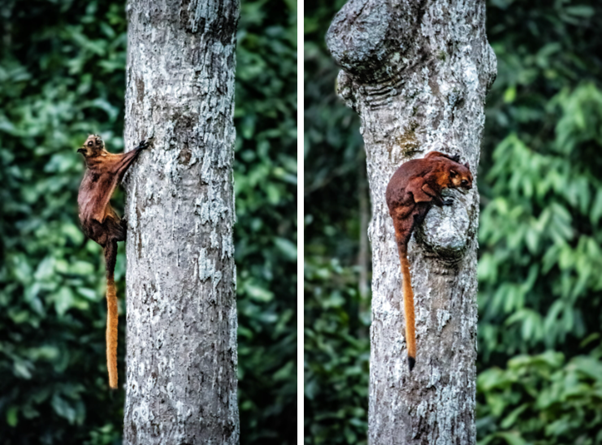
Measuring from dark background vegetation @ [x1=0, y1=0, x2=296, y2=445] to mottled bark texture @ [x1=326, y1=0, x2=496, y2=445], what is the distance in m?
1.07

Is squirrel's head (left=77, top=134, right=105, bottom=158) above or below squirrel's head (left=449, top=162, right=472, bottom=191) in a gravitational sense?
above

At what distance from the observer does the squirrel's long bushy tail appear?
132cm

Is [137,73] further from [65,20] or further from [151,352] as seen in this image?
[65,20]

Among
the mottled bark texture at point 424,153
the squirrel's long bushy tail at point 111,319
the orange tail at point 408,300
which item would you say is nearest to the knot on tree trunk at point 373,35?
the mottled bark texture at point 424,153

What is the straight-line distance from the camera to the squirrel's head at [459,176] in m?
1.18

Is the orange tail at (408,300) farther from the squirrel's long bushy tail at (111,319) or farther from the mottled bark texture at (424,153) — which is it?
the squirrel's long bushy tail at (111,319)

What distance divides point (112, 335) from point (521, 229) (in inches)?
68.7

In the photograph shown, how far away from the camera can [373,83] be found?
1.25m

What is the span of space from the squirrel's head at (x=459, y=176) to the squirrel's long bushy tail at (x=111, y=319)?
2.08 feet

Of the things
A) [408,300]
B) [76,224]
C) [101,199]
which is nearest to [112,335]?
[101,199]

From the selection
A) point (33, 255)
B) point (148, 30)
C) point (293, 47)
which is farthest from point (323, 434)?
point (148, 30)

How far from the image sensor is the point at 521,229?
2.60 metres

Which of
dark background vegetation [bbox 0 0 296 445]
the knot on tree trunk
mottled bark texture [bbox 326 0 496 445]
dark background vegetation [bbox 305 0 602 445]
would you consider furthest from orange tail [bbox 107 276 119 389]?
dark background vegetation [bbox 305 0 602 445]

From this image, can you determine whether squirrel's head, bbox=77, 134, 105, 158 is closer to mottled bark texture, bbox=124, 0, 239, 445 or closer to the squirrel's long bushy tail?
mottled bark texture, bbox=124, 0, 239, 445
